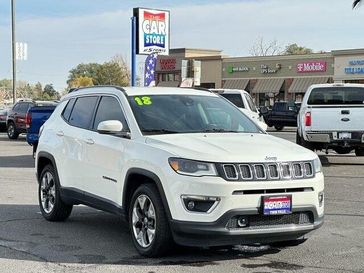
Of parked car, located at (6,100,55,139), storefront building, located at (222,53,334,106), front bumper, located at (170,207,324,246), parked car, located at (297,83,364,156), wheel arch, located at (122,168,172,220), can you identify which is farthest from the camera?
storefront building, located at (222,53,334,106)

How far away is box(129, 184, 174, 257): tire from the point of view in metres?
6.16

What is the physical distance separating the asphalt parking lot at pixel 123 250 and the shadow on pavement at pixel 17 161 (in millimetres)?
6057

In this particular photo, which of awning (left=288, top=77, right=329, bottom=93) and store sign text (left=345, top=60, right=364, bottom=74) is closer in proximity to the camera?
store sign text (left=345, top=60, right=364, bottom=74)

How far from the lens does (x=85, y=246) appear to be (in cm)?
707

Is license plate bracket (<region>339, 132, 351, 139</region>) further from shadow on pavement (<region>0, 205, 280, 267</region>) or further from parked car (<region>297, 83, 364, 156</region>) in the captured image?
shadow on pavement (<region>0, 205, 280, 267</region>)

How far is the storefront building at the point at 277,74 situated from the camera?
58719 mm

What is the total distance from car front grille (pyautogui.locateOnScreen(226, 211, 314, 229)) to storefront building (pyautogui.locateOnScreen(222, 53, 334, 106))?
53.4 meters

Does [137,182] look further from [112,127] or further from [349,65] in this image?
[349,65]

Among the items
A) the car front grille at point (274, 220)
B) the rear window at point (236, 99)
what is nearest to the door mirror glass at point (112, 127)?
the car front grille at point (274, 220)

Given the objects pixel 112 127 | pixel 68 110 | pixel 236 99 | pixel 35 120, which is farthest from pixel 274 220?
pixel 236 99

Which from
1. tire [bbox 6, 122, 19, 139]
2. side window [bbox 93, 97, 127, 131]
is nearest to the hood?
side window [bbox 93, 97, 127, 131]

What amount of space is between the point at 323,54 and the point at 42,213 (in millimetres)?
52412

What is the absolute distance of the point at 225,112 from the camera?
298 inches

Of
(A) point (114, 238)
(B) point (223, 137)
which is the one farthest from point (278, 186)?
(A) point (114, 238)
